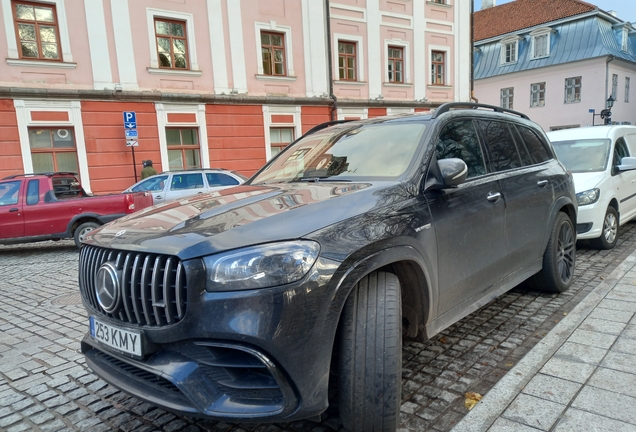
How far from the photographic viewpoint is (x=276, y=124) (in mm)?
16547

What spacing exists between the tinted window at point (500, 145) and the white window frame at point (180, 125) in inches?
496

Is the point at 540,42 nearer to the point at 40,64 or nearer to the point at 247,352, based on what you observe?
the point at 40,64

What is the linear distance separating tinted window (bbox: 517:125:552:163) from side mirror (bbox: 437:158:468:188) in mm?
1805

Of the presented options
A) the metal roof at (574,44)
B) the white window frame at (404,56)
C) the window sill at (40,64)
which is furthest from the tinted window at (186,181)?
the metal roof at (574,44)

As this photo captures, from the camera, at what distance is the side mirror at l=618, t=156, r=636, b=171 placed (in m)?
6.11

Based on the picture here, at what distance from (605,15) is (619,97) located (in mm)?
6101

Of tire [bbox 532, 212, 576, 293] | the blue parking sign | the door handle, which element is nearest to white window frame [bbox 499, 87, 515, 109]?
the blue parking sign

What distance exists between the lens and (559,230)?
430 centimetres

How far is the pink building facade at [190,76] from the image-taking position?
12.5 m

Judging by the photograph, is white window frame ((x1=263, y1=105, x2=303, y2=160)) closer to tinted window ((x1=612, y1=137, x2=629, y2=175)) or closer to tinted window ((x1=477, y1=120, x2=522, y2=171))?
tinted window ((x1=612, y1=137, x2=629, y2=175))

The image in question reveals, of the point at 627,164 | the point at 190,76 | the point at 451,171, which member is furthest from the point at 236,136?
the point at 451,171

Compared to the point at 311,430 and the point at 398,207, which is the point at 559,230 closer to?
the point at 398,207

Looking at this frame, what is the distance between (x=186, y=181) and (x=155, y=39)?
6424 millimetres

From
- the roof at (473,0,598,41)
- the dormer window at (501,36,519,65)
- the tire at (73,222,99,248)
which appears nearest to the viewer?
the tire at (73,222,99,248)
